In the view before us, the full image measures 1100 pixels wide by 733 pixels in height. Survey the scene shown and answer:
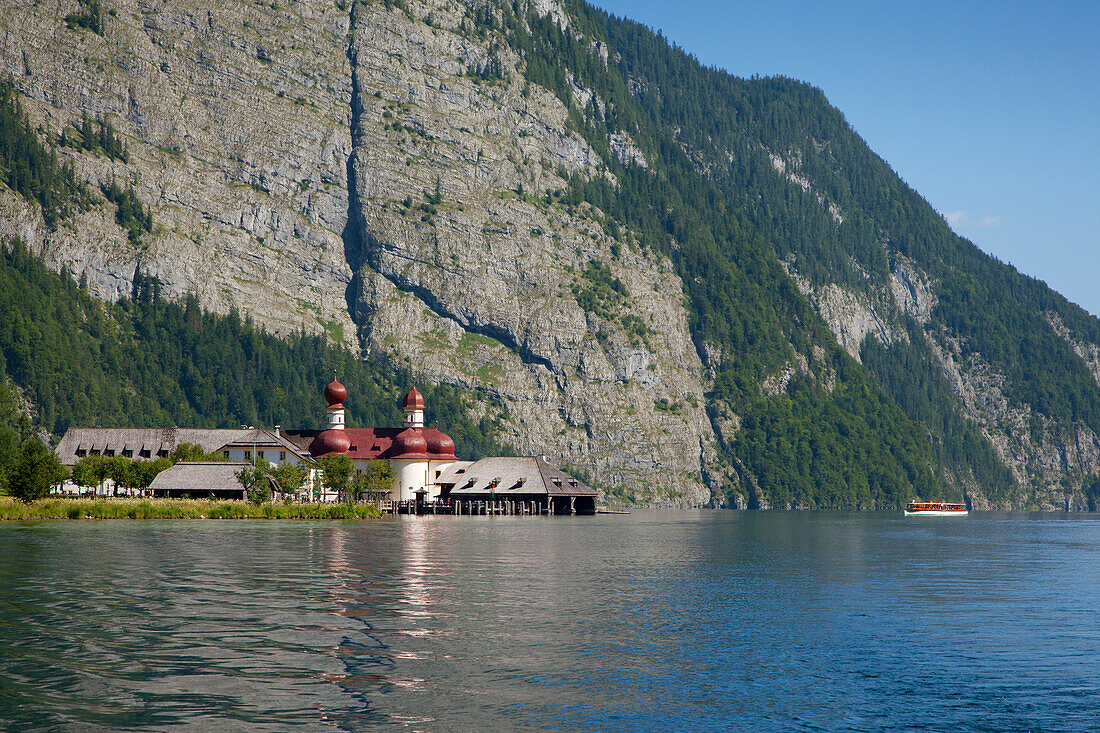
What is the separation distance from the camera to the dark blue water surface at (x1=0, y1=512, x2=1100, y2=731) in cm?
2911

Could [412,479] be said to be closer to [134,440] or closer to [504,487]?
[504,487]

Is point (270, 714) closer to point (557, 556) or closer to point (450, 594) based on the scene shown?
point (450, 594)

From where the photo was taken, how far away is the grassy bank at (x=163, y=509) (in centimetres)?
11875

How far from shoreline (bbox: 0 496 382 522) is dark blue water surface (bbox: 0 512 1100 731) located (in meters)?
46.9

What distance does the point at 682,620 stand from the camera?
4612 centimetres

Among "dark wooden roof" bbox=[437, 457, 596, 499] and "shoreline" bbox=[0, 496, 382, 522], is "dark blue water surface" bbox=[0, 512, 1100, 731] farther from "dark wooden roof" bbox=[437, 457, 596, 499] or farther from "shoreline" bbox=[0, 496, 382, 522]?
"dark wooden roof" bbox=[437, 457, 596, 499]

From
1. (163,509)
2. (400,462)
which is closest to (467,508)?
(400,462)

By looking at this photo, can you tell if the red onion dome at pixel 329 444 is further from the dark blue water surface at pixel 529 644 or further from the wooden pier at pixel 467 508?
the dark blue water surface at pixel 529 644

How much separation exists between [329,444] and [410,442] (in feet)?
47.3

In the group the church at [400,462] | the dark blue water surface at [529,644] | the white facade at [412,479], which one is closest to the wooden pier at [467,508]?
the church at [400,462]

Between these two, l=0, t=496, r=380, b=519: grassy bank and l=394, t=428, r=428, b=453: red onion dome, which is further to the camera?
l=394, t=428, r=428, b=453: red onion dome

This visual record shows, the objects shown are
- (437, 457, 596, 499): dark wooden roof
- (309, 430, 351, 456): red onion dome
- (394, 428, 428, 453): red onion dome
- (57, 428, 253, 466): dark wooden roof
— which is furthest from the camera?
(309, 430, 351, 456): red onion dome

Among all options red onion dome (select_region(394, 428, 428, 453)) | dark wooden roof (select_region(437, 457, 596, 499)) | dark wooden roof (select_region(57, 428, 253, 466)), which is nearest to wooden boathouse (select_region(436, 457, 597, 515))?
dark wooden roof (select_region(437, 457, 596, 499))

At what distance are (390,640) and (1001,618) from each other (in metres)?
27.0
